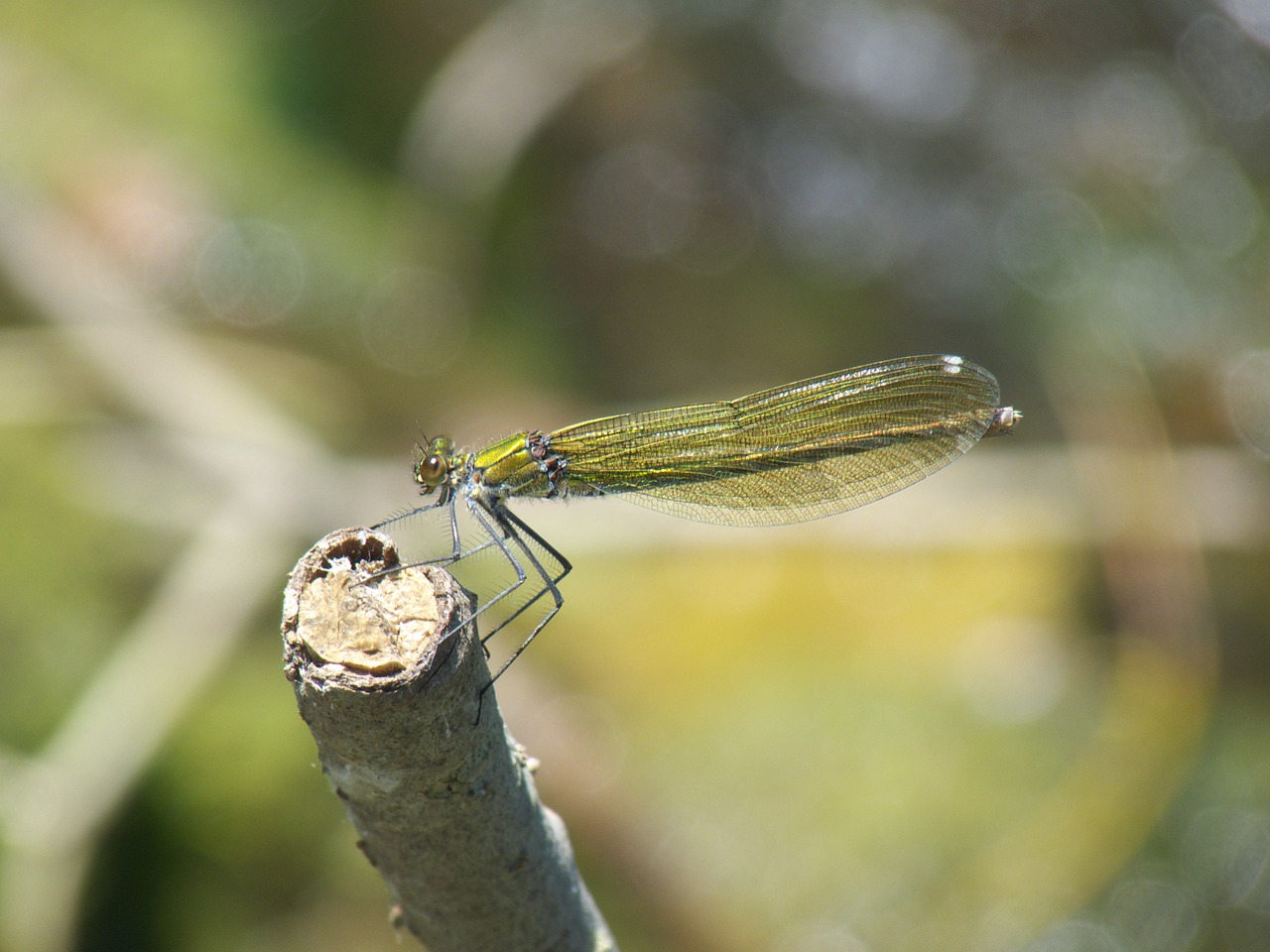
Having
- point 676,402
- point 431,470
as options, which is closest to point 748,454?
point 431,470

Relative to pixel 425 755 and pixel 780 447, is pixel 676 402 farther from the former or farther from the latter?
pixel 425 755

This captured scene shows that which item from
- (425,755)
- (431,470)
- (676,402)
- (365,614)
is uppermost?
(676,402)

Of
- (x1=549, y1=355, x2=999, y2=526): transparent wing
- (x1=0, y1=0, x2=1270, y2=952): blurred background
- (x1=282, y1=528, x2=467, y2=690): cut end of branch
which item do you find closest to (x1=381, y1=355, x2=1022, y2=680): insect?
(x1=549, y1=355, x2=999, y2=526): transparent wing

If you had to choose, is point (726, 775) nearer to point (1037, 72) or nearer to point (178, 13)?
point (1037, 72)

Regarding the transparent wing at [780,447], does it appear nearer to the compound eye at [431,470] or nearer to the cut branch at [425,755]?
the compound eye at [431,470]

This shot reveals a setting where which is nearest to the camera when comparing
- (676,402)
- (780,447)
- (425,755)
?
(425,755)

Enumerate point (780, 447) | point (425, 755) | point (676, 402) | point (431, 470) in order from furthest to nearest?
point (676, 402) < point (780, 447) < point (431, 470) < point (425, 755)
